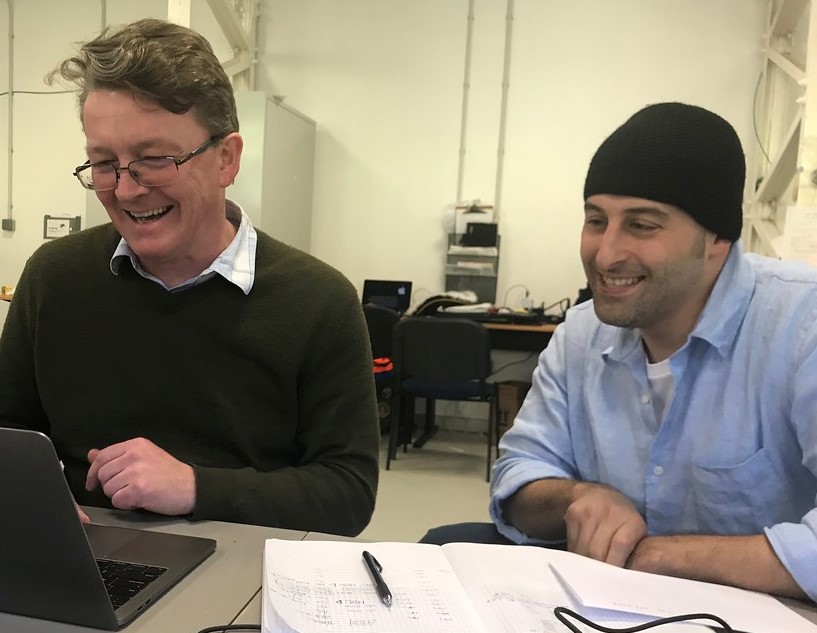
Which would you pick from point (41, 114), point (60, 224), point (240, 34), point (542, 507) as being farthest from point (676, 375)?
point (41, 114)

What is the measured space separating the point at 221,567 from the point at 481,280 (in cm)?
421

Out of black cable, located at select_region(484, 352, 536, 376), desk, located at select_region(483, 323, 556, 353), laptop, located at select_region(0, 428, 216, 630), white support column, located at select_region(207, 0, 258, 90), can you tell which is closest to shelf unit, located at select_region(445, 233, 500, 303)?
desk, located at select_region(483, 323, 556, 353)

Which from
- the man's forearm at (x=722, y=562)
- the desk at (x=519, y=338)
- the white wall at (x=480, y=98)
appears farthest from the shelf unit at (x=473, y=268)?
the man's forearm at (x=722, y=562)

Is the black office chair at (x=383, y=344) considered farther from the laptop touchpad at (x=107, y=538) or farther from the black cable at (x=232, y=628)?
the black cable at (x=232, y=628)

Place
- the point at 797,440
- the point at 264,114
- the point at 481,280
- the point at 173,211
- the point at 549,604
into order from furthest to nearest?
the point at 481,280 → the point at 264,114 → the point at 173,211 → the point at 797,440 → the point at 549,604

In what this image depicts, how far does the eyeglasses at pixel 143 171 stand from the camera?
3.54ft

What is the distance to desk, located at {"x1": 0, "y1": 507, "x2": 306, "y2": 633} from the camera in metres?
0.66

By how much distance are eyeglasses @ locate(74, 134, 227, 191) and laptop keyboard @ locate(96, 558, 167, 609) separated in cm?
59

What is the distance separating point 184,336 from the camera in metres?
1.17

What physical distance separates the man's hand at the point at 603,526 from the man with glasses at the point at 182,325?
354 mm

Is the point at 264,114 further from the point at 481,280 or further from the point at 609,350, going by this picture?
the point at 609,350

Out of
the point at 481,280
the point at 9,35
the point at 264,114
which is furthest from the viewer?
the point at 9,35

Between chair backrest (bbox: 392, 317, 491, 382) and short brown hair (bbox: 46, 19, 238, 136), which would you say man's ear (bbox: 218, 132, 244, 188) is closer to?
short brown hair (bbox: 46, 19, 238, 136)

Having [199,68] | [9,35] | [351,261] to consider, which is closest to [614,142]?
[199,68]
